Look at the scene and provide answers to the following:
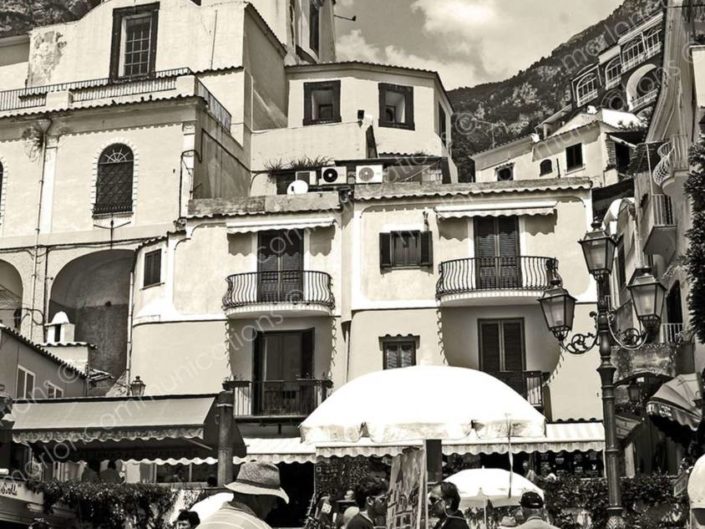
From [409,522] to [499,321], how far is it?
842 inches

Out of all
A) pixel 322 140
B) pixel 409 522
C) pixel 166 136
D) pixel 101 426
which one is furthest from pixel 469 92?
pixel 409 522

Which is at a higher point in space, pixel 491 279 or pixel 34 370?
pixel 491 279

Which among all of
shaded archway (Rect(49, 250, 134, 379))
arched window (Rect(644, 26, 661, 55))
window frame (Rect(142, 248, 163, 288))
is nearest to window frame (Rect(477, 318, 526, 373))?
window frame (Rect(142, 248, 163, 288))

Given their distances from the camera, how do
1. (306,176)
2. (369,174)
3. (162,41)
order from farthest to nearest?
(162,41) → (306,176) → (369,174)

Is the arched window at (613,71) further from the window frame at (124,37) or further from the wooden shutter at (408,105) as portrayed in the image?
the window frame at (124,37)

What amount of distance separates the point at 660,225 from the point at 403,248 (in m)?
7.49

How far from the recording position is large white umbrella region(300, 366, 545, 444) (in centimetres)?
1184

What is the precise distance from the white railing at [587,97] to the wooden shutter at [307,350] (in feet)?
168

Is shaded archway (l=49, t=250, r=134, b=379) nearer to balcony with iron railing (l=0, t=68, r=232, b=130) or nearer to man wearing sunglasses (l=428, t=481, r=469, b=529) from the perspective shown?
balcony with iron railing (l=0, t=68, r=232, b=130)

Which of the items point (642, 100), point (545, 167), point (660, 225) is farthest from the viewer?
point (642, 100)

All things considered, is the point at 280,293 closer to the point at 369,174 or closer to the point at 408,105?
the point at 369,174

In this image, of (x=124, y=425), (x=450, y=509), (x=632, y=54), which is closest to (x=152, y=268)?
(x=124, y=425)

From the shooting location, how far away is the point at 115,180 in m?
33.5

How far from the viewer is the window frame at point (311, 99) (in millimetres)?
42531
